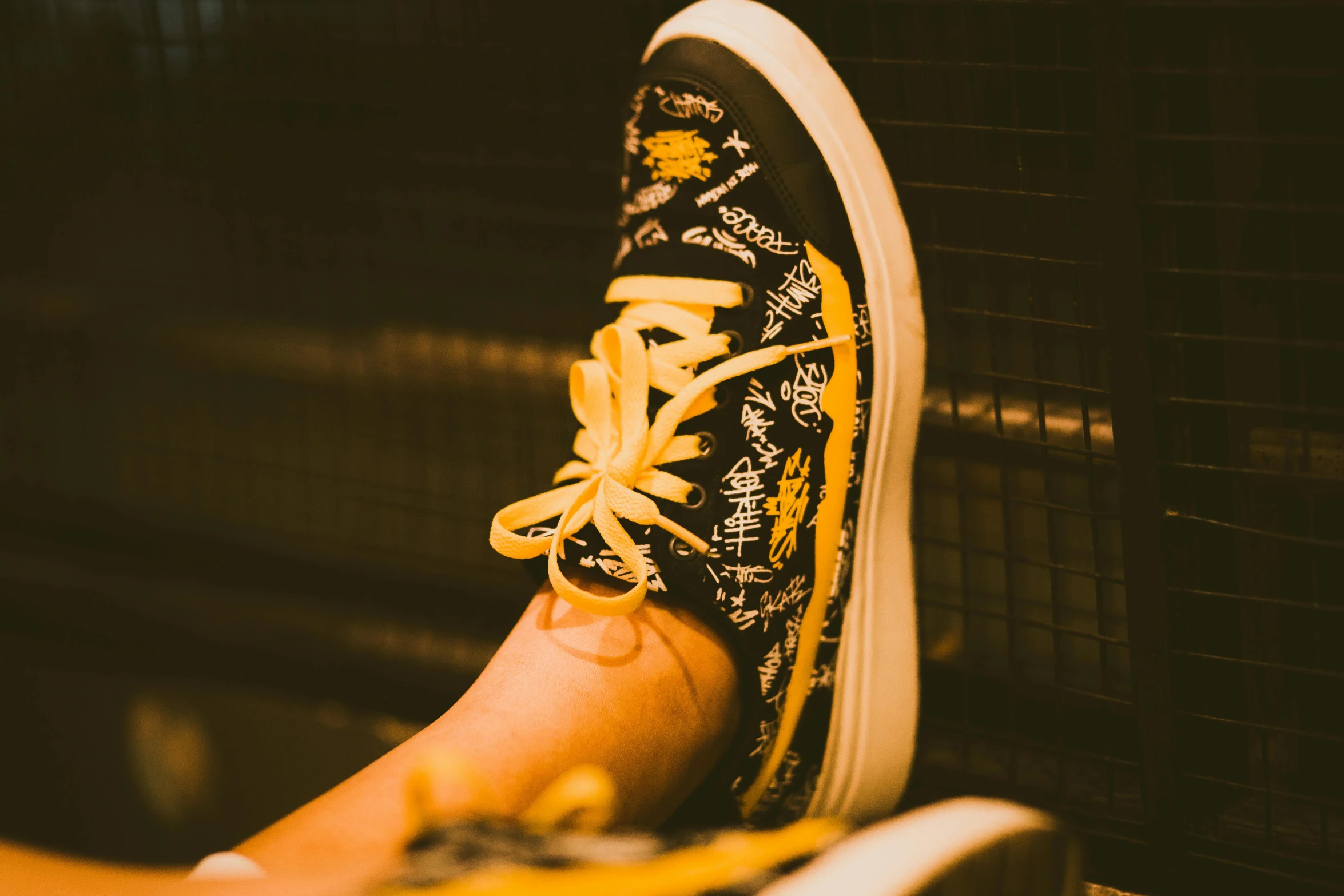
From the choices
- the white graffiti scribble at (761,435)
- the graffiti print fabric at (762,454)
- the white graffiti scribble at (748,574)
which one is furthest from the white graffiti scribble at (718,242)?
the white graffiti scribble at (748,574)

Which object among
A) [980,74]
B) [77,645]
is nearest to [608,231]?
[980,74]

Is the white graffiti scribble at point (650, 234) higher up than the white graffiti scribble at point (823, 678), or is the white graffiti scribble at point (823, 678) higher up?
the white graffiti scribble at point (650, 234)

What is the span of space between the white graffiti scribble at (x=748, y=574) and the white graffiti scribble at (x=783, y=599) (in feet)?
0.04

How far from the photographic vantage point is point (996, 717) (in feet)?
2.65

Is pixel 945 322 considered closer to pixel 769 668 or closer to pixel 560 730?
pixel 769 668

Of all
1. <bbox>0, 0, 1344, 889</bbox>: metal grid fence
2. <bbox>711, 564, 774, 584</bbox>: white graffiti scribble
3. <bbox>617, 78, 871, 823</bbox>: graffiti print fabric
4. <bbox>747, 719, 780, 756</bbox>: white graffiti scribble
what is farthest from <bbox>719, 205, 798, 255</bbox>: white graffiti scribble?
<bbox>747, 719, 780, 756</bbox>: white graffiti scribble

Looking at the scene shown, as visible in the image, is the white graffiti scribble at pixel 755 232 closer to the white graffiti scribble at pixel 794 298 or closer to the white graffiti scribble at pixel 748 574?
the white graffiti scribble at pixel 794 298

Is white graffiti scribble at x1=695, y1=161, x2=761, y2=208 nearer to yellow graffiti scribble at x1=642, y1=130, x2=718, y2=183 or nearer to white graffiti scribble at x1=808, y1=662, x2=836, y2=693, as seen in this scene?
yellow graffiti scribble at x1=642, y1=130, x2=718, y2=183

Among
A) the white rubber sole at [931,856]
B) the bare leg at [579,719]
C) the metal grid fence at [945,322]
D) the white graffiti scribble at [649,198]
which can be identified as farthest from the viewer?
the white graffiti scribble at [649,198]

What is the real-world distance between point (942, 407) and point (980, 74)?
0.25 m

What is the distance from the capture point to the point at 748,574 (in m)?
0.65

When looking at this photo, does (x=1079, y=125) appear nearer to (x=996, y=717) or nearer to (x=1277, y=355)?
(x=1277, y=355)

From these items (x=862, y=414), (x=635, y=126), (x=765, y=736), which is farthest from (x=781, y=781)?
(x=635, y=126)

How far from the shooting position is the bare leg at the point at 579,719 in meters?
0.51
